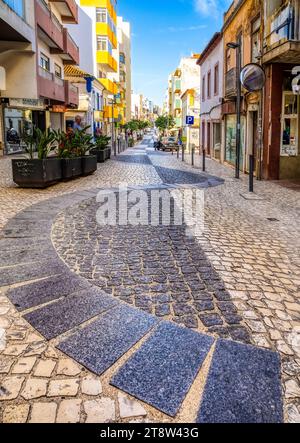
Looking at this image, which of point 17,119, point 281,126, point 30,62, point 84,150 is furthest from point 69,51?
point 281,126

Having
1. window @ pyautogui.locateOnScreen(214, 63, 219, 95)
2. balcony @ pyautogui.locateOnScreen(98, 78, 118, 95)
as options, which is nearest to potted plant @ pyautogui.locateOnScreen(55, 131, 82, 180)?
window @ pyautogui.locateOnScreen(214, 63, 219, 95)

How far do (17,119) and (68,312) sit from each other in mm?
22369

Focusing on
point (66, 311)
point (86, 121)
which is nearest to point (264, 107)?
point (66, 311)

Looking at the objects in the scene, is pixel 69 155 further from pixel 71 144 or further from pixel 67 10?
pixel 67 10

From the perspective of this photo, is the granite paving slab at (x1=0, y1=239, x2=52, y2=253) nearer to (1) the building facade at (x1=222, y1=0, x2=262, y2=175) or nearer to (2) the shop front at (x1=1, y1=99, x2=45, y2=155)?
(1) the building facade at (x1=222, y1=0, x2=262, y2=175)

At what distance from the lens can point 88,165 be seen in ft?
48.1

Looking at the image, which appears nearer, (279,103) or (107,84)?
(279,103)

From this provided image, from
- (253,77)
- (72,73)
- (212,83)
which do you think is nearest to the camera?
(253,77)

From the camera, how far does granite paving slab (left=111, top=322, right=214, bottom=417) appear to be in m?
2.45

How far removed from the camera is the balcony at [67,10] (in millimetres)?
24536

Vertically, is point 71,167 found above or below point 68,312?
above

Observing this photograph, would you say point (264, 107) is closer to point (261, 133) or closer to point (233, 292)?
point (261, 133)

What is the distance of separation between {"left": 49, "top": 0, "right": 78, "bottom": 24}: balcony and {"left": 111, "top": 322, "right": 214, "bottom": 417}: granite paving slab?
82.5ft
